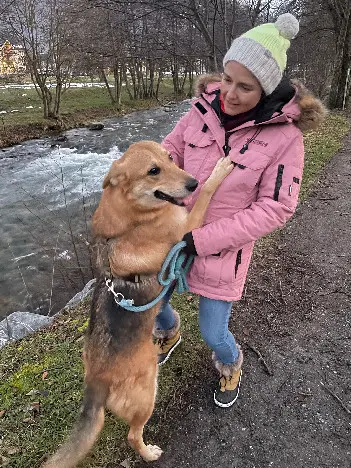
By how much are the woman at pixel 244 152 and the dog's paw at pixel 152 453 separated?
34.7 inches

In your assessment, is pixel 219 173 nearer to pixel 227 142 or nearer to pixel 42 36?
pixel 227 142

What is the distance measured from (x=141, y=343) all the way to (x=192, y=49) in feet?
27.2

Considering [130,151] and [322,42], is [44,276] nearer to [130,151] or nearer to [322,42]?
[130,151]

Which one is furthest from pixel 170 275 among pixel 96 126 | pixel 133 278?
pixel 96 126

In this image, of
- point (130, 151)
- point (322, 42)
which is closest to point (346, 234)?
point (130, 151)

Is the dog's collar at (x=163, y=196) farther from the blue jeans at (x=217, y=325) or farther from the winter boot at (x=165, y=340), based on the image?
the winter boot at (x=165, y=340)

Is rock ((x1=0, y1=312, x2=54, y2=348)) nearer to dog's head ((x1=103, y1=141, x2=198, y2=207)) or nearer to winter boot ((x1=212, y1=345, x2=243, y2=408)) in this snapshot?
winter boot ((x1=212, y1=345, x2=243, y2=408))

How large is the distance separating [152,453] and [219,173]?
2100 millimetres

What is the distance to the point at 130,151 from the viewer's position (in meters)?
2.86

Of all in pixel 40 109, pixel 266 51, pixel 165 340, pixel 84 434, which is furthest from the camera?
pixel 40 109

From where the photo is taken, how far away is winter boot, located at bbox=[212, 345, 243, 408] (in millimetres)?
3195

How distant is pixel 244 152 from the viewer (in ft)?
8.38

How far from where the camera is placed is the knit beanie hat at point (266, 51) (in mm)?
2373

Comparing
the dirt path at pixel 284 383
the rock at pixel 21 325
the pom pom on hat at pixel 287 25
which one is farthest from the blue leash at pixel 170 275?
the rock at pixel 21 325
